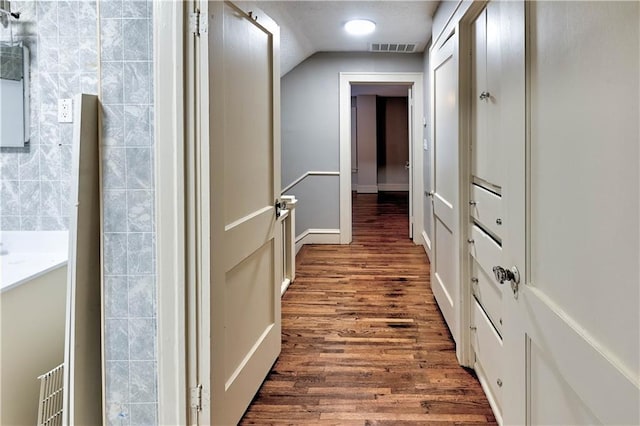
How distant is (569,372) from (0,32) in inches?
92.0

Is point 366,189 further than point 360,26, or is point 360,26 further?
point 366,189

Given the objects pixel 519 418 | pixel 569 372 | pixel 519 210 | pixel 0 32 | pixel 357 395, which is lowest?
pixel 357 395

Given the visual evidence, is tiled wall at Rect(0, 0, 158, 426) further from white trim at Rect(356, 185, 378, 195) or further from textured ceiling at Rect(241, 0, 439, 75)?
white trim at Rect(356, 185, 378, 195)

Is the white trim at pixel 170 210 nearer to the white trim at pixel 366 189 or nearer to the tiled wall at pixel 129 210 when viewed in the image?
the tiled wall at pixel 129 210

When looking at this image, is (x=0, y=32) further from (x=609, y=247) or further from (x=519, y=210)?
(x=609, y=247)

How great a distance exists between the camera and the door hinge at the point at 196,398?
4.93ft

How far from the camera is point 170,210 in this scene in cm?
144

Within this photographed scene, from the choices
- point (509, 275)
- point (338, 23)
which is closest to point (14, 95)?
point (509, 275)

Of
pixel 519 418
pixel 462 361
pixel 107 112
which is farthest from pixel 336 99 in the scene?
pixel 519 418

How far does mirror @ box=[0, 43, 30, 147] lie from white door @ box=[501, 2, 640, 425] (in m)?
1.88

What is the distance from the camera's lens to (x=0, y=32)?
186 centimetres

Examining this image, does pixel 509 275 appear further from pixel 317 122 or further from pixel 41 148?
pixel 317 122

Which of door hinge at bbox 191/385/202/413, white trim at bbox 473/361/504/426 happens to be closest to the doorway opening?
white trim at bbox 473/361/504/426

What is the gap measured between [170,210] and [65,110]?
2.70 feet
